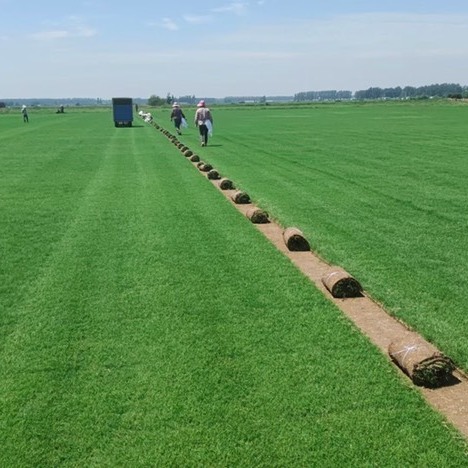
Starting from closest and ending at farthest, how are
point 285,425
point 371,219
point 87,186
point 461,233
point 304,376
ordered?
1. point 285,425
2. point 304,376
3. point 461,233
4. point 371,219
5. point 87,186

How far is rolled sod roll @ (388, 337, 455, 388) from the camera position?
15.6 ft

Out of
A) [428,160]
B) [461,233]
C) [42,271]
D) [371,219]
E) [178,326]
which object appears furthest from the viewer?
[428,160]

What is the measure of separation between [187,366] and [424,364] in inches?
80.3

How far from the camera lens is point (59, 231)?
10.0m

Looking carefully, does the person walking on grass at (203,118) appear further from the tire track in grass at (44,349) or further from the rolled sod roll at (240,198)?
the tire track in grass at (44,349)

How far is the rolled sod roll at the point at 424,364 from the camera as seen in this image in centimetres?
477

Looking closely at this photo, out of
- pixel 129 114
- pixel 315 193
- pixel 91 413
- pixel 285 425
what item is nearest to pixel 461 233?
pixel 315 193

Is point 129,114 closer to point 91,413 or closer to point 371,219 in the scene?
point 371,219

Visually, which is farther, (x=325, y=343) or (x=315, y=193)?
(x=315, y=193)

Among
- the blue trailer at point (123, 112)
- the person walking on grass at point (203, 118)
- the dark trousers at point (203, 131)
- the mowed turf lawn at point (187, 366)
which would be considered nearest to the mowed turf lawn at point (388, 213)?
the mowed turf lawn at point (187, 366)

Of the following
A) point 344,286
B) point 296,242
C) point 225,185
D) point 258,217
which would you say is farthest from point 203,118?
point 344,286

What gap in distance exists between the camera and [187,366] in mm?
5078

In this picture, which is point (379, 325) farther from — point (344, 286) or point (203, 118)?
point (203, 118)

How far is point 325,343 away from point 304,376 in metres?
0.70
